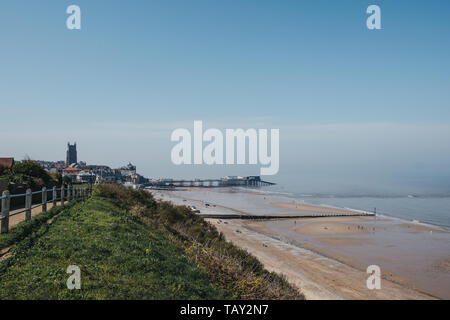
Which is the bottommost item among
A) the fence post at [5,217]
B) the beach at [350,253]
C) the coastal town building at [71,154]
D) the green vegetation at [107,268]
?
the beach at [350,253]

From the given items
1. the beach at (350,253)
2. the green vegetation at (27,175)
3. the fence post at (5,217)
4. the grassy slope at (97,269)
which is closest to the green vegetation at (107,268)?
the grassy slope at (97,269)

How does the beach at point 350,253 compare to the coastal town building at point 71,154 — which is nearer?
the beach at point 350,253

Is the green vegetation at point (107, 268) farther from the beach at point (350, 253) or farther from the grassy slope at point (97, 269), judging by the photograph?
the beach at point (350, 253)

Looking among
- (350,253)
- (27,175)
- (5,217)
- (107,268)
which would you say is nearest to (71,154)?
(27,175)

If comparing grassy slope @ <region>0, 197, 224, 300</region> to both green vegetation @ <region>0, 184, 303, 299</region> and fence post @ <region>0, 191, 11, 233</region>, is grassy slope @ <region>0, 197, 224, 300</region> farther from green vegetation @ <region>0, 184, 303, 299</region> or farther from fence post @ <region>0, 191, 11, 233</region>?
fence post @ <region>0, 191, 11, 233</region>

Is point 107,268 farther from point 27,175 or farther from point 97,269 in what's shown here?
point 27,175

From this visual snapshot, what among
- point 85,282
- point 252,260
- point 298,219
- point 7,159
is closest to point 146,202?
point 7,159

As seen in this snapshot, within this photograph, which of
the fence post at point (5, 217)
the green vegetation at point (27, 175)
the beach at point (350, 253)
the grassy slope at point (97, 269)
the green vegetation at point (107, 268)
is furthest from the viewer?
the beach at point (350, 253)
